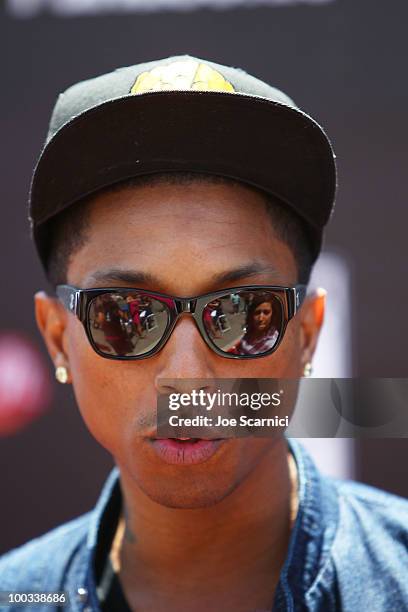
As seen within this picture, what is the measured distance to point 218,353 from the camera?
1323 mm

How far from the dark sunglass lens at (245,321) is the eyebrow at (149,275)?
42 mm

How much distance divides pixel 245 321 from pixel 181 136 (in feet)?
1.22

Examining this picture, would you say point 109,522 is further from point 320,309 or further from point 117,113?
point 117,113

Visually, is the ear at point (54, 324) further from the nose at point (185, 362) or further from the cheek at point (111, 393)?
the nose at point (185, 362)

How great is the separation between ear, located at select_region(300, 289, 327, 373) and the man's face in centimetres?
A: 9

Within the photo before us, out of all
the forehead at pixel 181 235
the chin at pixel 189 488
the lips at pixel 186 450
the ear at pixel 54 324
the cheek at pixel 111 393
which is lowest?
the chin at pixel 189 488

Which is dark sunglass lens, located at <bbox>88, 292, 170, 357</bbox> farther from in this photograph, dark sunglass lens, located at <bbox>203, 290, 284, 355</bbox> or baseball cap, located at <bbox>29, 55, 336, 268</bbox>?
baseball cap, located at <bbox>29, 55, 336, 268</bbox>

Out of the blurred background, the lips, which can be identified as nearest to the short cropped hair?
the lips

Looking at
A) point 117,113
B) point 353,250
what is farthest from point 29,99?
point 117,113

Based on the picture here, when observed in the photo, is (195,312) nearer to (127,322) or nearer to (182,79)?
(127,322)

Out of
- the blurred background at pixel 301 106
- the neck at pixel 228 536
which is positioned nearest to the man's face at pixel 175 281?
the neck at pixel 228 536

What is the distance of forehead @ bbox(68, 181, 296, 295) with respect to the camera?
1352 mm

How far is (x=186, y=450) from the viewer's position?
4.35ft

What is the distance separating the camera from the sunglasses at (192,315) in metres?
1.32
